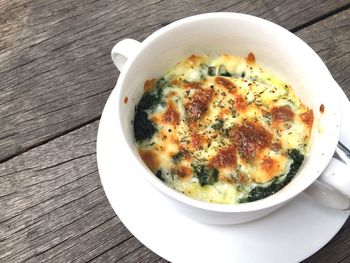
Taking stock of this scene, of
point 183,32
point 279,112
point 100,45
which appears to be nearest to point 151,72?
point 183,32

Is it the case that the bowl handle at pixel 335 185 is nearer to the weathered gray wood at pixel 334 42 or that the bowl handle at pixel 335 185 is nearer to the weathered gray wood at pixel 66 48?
the weathered gray wood at pixel 334 42

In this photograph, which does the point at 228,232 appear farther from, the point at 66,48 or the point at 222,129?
the point at 66,48

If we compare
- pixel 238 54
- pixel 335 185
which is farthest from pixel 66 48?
pixel 335 185

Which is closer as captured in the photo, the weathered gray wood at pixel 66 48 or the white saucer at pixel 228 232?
the white saucer at pixel 228 232

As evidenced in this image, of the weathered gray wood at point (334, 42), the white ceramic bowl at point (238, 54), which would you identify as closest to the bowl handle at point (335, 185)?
the white ceramic bowl at point (238, 54)

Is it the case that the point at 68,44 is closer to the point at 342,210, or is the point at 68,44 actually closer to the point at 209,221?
the point at 209,221

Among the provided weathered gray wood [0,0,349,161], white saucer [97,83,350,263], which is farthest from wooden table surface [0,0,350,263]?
white saucer [97,83,350,263]

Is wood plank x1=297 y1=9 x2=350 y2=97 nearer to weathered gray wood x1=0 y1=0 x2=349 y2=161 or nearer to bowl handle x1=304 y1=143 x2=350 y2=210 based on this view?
weathered gray wood x1=0 y1=0 x2=349 y2=161
